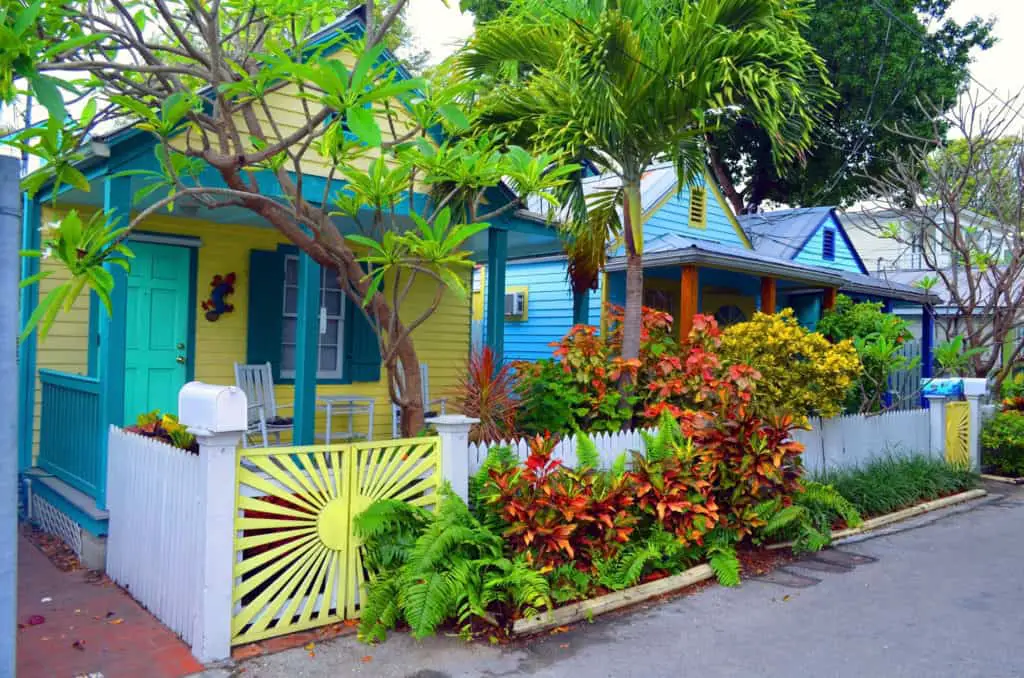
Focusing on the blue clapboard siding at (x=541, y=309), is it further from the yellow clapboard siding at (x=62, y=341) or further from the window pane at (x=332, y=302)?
the yellow clapboard siding at (x=62, y=341)

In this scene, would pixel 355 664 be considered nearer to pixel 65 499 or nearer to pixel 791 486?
pixel 65 499

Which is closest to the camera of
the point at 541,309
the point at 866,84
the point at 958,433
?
the point at 958,433

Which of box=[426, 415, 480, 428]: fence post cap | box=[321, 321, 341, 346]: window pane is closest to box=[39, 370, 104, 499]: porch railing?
box=[426, 415, 480, 428]: fence post cap

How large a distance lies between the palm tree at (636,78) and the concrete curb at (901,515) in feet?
8.67

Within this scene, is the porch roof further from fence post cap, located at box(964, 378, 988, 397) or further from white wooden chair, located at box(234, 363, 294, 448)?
white wooden chair, located at box(234, 363, 294, 448)

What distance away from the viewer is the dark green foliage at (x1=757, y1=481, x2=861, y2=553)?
662 cm

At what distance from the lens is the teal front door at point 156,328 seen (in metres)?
7.92

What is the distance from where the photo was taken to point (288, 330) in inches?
360

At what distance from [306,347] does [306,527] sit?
7.42 feet

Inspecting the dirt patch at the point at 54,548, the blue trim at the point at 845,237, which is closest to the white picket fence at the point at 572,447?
the dirt patch at the point at 54,548

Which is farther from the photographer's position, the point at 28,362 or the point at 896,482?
the point at 896,482

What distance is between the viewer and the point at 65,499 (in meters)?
6.23

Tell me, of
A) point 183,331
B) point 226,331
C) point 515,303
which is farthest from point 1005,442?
point 183,331

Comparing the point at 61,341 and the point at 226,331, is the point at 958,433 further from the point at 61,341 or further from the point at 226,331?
the point at 61,341
